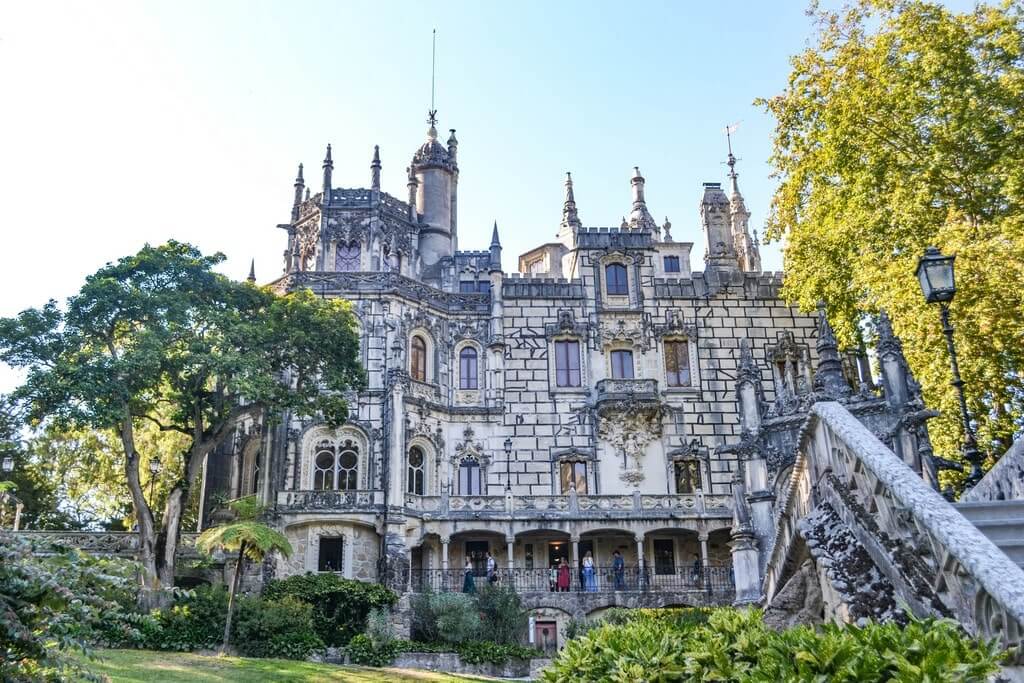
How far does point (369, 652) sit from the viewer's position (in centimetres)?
2391

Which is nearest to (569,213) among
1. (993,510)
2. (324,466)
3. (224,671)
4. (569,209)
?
(569,209)

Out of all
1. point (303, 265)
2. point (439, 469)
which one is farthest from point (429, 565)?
point (303, 265)

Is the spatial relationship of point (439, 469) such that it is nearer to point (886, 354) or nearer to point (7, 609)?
point (886, 354)

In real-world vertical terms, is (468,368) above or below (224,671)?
above

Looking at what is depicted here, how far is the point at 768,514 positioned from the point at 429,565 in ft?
63.1

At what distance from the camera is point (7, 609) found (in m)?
8.46

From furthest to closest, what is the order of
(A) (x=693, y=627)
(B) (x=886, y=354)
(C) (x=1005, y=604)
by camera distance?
(B) (x=886, y=354)
(A) (x=693, y=627)
(C) (x=1005, y=604)

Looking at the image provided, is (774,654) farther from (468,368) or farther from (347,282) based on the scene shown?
(468,368)

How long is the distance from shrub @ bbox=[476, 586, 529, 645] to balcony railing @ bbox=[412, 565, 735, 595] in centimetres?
213

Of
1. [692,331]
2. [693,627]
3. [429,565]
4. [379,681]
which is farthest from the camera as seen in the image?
[692,331]

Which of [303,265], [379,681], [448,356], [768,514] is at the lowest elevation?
[379,681]

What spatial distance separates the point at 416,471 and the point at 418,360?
4.47 m

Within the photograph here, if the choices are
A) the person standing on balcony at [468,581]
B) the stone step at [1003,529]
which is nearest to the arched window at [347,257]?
the person standing on balcony at [468,581]

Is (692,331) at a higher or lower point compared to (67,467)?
higher
